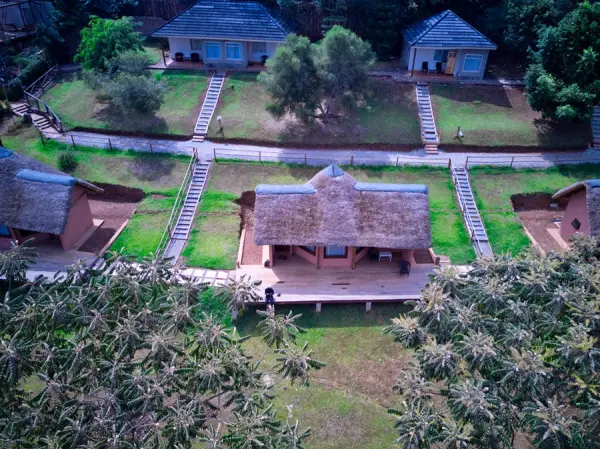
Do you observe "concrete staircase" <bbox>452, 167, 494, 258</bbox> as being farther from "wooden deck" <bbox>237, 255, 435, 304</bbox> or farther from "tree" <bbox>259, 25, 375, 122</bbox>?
"tree" <bbox>259, 25, 375, 122</bbox>

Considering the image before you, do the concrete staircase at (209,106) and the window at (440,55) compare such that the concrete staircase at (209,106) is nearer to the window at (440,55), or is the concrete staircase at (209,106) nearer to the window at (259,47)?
the window at (259,47)

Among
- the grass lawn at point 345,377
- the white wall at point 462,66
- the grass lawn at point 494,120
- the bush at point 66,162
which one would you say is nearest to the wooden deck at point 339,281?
the grass lawn at point 345,377

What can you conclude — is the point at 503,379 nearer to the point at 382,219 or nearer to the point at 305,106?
the point at 382,219

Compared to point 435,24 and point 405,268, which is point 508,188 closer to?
point 405,268

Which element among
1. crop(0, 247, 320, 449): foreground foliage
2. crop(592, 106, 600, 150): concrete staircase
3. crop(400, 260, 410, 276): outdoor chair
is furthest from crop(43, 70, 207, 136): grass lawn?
crop(592, 106, 600, 150): concrete staircase

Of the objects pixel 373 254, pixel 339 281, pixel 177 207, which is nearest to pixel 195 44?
pixel 177 207
